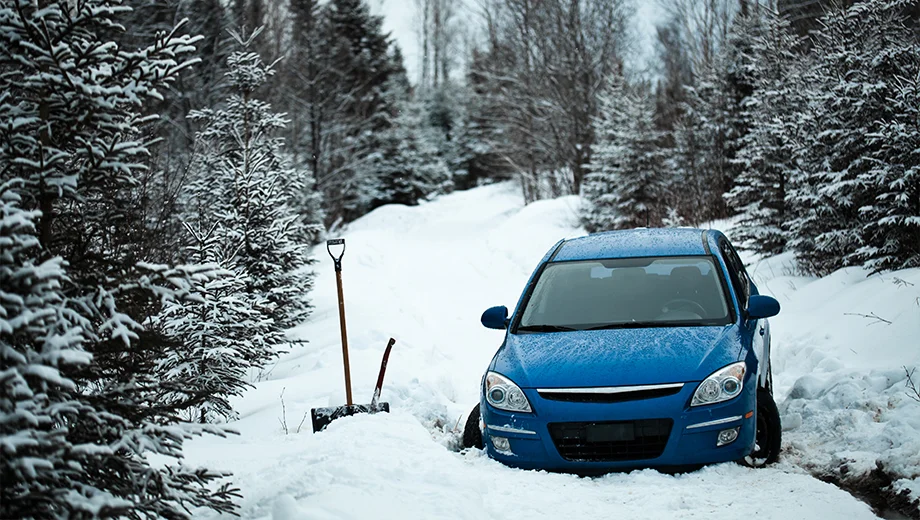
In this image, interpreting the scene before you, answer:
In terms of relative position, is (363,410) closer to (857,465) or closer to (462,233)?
(857,465)

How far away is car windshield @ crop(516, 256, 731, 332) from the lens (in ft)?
18.6

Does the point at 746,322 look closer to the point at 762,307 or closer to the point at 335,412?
the point at 762,307

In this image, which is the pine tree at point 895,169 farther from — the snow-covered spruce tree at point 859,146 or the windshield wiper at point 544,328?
the windshield wiper at point 544,328

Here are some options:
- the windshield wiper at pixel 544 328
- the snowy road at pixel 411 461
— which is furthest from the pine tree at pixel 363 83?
the windshield wiper at pixel 544 328

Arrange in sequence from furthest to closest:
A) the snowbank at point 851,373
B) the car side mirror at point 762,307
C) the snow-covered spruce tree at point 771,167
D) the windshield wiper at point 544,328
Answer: the snow-covered spruce tree at point 771,167 → the windshield wiper at point 544,328 → the car side mirror at point 762,307 → the snowbank at point 851,373

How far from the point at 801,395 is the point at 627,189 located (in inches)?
619

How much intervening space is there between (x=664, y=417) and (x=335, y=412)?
265 centimetres

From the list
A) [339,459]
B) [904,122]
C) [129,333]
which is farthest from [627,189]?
[129,333]

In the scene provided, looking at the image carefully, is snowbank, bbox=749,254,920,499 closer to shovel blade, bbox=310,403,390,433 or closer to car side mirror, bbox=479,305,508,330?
car side mirror, bbox=479,305,508,330

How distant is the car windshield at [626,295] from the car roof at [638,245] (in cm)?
7

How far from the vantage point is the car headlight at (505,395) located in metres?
4.97

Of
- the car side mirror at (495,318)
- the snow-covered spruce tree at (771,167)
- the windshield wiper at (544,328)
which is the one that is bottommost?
the windshield wiper at (544,328)

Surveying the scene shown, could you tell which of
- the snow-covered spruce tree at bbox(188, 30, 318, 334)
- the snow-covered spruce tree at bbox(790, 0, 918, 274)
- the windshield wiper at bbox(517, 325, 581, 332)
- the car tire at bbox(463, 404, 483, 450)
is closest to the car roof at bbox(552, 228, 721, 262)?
the windshield wiper at bbox(517, 325, 581, 332)

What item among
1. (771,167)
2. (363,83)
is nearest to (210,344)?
(771,167)
